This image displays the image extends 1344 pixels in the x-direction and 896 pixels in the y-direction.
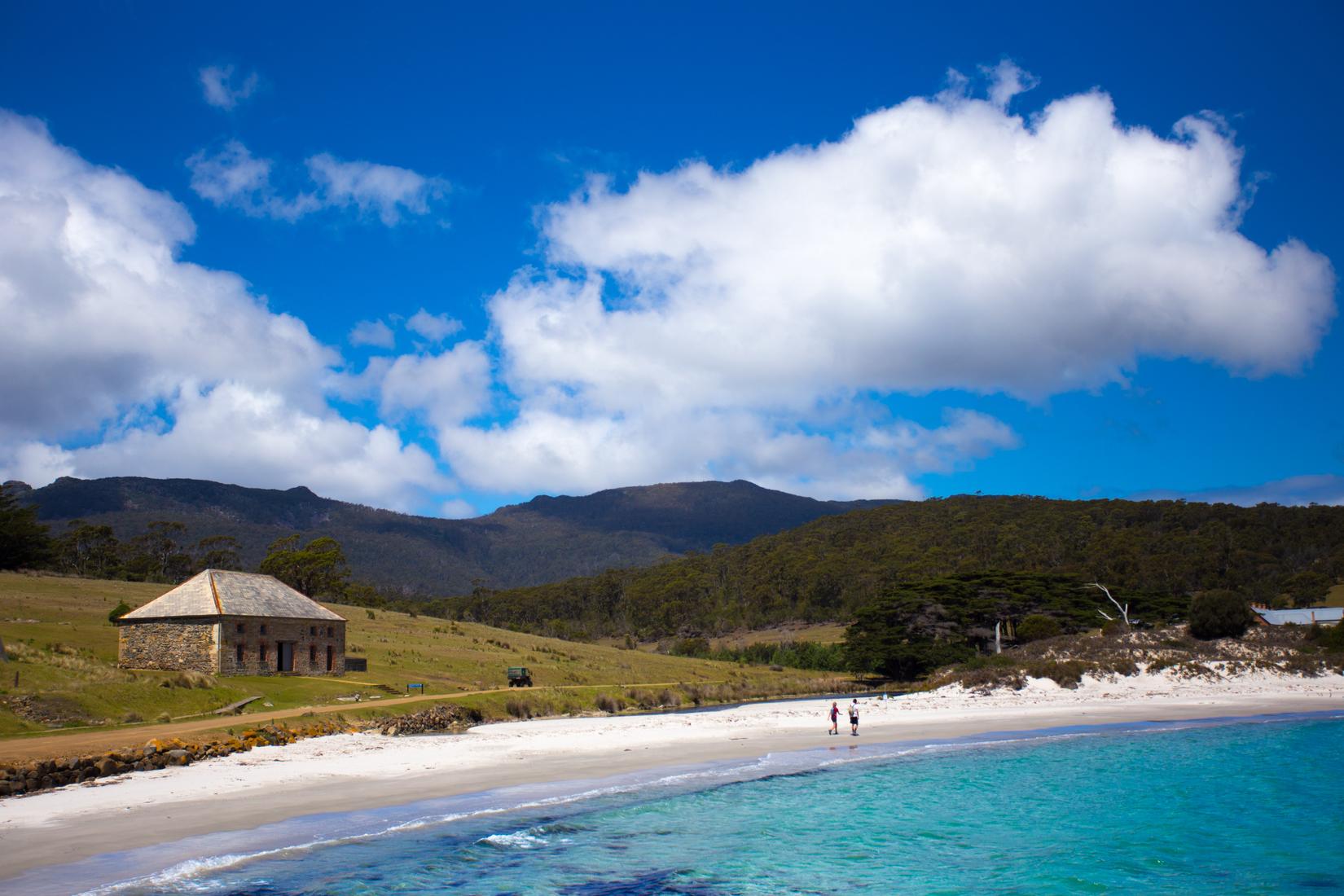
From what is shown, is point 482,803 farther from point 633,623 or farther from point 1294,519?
point 1294,519

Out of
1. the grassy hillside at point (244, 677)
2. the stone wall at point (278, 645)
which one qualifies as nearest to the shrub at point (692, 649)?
the grassy hillside at point (244, 677)

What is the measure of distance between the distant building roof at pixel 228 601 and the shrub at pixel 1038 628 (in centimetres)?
4853

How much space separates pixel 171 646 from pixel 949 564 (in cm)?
10143

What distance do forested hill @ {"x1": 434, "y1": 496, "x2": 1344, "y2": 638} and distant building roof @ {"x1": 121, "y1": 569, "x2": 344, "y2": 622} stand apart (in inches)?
2617

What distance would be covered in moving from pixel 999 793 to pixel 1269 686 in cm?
3765

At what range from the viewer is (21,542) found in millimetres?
79812

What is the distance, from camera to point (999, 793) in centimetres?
2425

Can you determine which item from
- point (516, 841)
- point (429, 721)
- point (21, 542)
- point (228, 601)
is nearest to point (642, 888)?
point (516, 841)

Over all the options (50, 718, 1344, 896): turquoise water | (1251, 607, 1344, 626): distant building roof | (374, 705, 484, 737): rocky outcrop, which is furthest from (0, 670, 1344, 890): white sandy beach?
(1251, 607, 1344, 626): distant building roof

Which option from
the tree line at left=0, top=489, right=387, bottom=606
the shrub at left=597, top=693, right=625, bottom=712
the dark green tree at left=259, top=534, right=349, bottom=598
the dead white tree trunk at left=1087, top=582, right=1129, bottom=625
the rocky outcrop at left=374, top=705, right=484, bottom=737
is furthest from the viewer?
the dark green tree at left=259, top=534, right=349, bottom=598

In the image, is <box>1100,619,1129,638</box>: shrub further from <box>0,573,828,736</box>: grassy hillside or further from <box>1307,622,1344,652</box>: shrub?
<box>0,573,828,736</box>: grassy hillside

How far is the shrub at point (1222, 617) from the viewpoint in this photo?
5853 cm

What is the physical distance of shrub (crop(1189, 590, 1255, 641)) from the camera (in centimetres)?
5853

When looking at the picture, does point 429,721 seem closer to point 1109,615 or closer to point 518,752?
point 518,752
